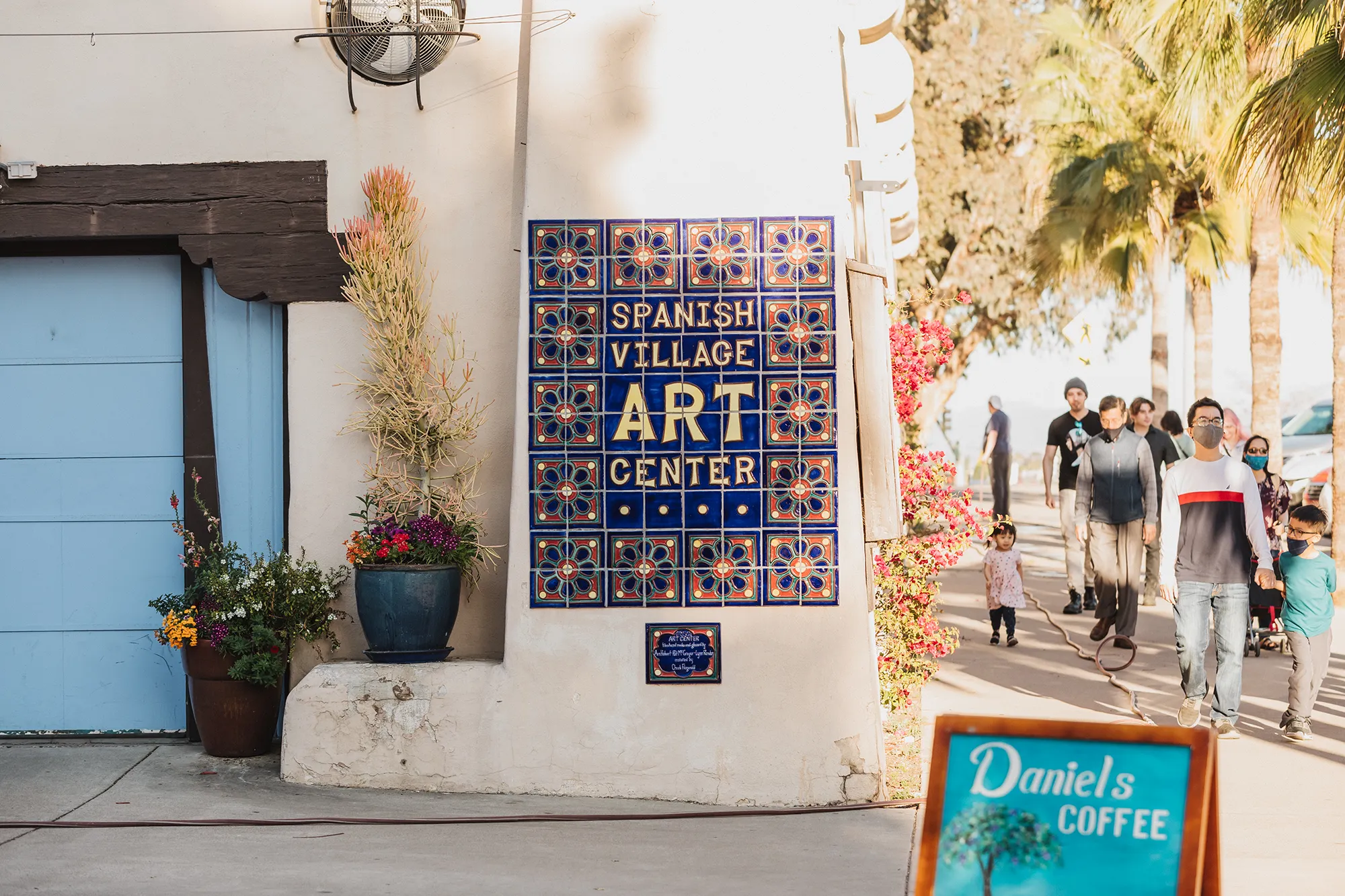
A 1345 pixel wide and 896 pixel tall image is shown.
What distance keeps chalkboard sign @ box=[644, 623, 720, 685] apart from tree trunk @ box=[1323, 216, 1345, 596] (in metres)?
10.5

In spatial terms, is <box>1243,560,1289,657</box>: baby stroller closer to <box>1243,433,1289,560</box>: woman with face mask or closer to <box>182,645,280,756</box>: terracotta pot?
<box>1243,433,1289,560</box>: woman with face mask

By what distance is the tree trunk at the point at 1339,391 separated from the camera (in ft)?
49.9

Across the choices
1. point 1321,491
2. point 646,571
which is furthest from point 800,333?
point 1321,491

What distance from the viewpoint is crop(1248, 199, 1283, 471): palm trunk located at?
1742 centimetres

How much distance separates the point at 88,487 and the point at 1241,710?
23.2 ft

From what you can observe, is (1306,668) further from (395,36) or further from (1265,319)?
(1265,319)

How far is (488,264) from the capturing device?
301 inches

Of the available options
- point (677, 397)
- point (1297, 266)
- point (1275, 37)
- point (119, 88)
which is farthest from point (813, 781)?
point (1297, 266)

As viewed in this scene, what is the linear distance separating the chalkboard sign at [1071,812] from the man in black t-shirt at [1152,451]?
8026 millimetres

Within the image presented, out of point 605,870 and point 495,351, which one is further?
point 495,351

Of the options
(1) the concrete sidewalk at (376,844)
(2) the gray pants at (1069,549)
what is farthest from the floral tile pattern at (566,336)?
(2) the gray pants at (1069,549)

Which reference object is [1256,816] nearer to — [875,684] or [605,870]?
[875,684]

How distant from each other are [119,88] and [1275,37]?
9336mm

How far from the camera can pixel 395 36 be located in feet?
24.9
